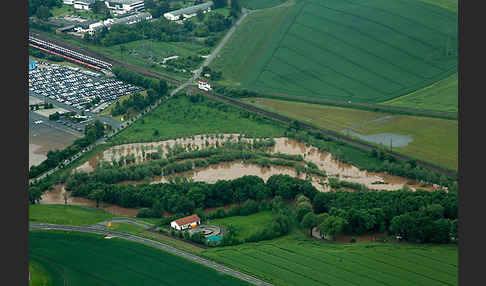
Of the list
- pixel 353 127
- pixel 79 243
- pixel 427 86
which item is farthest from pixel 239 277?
pixel 427 86

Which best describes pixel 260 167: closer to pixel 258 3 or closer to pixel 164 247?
pixel 164 247

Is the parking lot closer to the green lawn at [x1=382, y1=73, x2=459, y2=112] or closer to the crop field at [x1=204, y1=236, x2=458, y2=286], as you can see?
the green lawn at [x1=382, y1=73, x2=459, y2=112]

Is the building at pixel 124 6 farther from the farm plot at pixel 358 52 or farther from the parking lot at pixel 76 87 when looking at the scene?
the farm plot at pixel 358 52

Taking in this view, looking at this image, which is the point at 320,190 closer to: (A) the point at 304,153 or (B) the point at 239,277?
(A) the point at 304,153

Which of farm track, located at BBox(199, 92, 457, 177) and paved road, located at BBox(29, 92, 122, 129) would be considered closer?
farm track, located at BBox(199, 92, 457, 177)

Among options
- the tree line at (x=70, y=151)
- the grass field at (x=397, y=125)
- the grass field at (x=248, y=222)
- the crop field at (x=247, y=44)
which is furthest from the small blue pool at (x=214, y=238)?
the crop field at (x=247, y=44)

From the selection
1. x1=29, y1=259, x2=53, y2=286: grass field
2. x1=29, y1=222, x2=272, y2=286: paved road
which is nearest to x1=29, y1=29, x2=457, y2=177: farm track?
x1=29, y1=222, x2=272, y2=286: paved road
